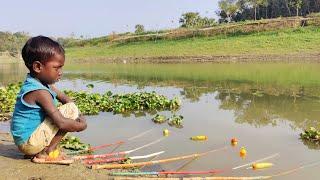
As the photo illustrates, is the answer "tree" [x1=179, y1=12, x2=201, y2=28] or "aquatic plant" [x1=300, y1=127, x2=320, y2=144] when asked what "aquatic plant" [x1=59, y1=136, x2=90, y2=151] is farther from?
"tree" [x1=179, y1=12, x2=201, y2=28]

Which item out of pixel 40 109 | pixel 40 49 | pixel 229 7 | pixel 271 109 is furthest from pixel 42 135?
pixel 229 7

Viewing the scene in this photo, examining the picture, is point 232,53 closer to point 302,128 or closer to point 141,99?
point 141,99

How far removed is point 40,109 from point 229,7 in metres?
55.8

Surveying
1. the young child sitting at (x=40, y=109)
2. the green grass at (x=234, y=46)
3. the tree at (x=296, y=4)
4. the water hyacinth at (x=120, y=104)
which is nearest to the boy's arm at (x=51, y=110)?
the young child sitting at (x=40, y=109)

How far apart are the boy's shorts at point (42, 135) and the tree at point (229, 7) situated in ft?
182

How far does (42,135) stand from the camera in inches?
178

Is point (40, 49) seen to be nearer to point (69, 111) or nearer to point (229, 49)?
point (69, 111)

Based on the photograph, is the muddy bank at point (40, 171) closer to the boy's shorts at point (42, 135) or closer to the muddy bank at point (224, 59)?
the boy's shorts at point (42, 135)

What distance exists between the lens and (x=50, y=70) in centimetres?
456

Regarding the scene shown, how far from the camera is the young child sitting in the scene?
4434 millimetres

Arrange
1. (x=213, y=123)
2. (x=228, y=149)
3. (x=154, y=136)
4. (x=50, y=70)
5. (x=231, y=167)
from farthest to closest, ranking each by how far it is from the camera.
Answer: (x=213, y=123)
(x=154, y=136)
(x=228, y=149)
(x=231, y=167)
(x=50, y=70)

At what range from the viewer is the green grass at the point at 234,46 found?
106ft

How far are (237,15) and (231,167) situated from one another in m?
59.4

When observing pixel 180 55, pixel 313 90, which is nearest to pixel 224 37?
pixel 180 55
